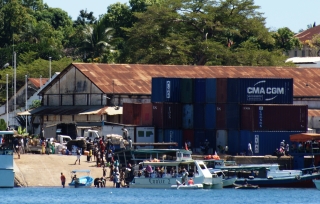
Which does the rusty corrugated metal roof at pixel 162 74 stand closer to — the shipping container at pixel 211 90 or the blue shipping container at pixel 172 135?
the blue shipping container at pixel 172 135

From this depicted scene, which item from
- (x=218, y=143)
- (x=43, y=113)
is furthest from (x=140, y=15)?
(x=218, y=143)

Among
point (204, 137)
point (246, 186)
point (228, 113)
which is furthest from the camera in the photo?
point (204, 137)

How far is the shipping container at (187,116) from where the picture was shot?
80875mm

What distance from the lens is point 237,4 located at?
383 ft

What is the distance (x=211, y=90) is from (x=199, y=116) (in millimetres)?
2004

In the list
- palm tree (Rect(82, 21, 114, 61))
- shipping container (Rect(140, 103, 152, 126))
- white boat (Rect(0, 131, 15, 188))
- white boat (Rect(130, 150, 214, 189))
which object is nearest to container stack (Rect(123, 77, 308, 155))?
shipping container (Rect(140, 103, 152, 126))

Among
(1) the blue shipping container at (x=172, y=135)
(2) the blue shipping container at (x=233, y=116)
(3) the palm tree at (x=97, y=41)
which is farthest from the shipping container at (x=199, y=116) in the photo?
(3) the palm tree at (x=97, y=41)

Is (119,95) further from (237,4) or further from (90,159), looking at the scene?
(237,4)

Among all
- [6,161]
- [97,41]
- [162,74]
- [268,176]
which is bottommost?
[268,176]

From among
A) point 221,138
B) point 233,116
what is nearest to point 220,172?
point 221,138

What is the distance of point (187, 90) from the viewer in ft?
266

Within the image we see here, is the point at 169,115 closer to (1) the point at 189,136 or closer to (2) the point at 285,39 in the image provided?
(1) the point at 189,136

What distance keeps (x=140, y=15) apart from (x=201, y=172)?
47599 millimetres

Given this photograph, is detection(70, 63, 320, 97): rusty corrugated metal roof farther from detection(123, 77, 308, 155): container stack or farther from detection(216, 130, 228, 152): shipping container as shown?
detection(216, 130, 228, 152): shipping container
